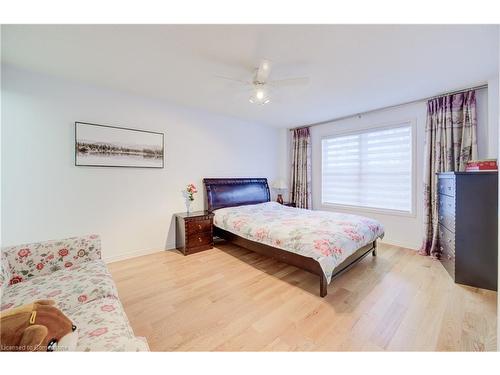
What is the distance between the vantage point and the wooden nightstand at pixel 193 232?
316cm

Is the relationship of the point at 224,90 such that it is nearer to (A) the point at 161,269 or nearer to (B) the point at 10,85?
(B) the point at 10,85

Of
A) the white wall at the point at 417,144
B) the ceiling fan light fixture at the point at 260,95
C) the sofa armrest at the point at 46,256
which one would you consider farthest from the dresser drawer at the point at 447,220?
the sofa armrest at the point at 46,256

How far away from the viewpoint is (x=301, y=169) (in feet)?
15.8

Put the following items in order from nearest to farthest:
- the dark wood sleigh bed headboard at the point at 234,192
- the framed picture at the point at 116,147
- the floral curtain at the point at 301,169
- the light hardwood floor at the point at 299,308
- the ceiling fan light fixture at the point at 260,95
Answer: the light hardwood floor at the point at 299,308 → the ceiling fan light fixture at the point at 260,95 → the framed picture at the point at 116,147 → the dark wood sleigh bed headboard at the point at 234,192 → the floral curtain at the point at 301,169

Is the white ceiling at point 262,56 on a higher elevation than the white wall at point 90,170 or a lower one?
higher

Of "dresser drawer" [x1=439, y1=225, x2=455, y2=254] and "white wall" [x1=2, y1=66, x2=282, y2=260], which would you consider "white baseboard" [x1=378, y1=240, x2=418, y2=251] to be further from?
"white wall" [x1=2, y1=66, x2=282, y2=260]

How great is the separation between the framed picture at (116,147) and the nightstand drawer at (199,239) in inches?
50.4

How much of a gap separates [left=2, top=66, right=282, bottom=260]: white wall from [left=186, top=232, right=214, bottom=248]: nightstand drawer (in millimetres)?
497

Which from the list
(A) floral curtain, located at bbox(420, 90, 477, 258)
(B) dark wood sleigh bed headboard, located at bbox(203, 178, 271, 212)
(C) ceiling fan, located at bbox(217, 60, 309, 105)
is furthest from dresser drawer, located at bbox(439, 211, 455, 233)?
(B) dark wood sleigh bed headboard, located at bbox(203, 178, 271, 212)

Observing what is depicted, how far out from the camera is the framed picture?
2.67 meters

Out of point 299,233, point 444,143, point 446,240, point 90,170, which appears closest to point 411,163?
point 444,143

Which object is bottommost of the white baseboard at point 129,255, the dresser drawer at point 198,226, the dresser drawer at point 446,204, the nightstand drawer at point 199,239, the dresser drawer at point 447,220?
the white baseboard at point 129,255

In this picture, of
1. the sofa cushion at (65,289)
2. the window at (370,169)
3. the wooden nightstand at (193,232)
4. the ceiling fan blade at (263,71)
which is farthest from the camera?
the window at (370,169)

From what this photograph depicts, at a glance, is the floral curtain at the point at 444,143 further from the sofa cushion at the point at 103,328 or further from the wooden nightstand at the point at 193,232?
the sofa cushion at the point at 103,328
